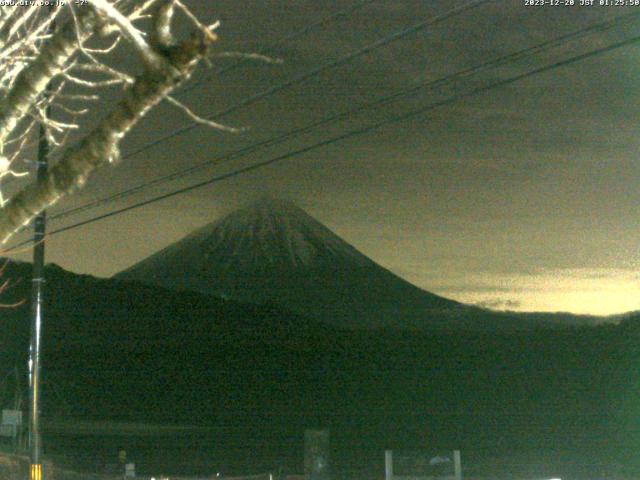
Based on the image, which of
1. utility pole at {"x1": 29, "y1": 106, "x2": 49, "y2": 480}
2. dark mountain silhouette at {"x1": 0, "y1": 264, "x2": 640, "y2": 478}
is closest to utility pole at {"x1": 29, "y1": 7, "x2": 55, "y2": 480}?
utility pole at {"x1": 29, "y1": 106, "x2": 49, "y2": 480}

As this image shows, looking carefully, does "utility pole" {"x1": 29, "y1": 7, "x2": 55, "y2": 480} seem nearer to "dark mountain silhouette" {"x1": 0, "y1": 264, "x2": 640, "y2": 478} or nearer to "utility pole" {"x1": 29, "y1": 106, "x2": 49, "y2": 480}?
"utility pole" {"x1": 29, "y1": 106, "x2": 49, "y2": 480}

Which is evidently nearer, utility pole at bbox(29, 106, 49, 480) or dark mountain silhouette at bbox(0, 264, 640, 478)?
utility pole at bbox(29, 106, 49, 480)

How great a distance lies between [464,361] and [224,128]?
553ft

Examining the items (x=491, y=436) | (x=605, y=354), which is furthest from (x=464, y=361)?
(x=491, y=436)

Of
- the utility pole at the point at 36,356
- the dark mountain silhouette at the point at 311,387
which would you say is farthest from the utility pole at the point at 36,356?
the dark mountain silhouette at the point at 311,387

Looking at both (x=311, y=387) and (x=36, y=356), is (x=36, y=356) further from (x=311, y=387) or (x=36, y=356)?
(x=311, y=387)

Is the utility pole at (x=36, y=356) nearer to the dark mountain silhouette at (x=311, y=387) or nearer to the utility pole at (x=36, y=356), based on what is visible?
the utility pole at (x=36, y=356)

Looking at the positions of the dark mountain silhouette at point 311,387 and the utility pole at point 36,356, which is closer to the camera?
the utility pole at point 36,356

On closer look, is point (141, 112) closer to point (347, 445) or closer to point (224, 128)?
point (224, 128)

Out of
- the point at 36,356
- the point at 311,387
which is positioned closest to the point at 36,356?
the point at 36,356

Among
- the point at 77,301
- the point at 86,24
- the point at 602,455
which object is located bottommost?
the point at 602,455

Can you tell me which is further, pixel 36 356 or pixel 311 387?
pixel 311 387

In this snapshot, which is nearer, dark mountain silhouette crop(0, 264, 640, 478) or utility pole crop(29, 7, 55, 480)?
utility pole crop(29, 7, 55, 480)

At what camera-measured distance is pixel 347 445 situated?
100m
